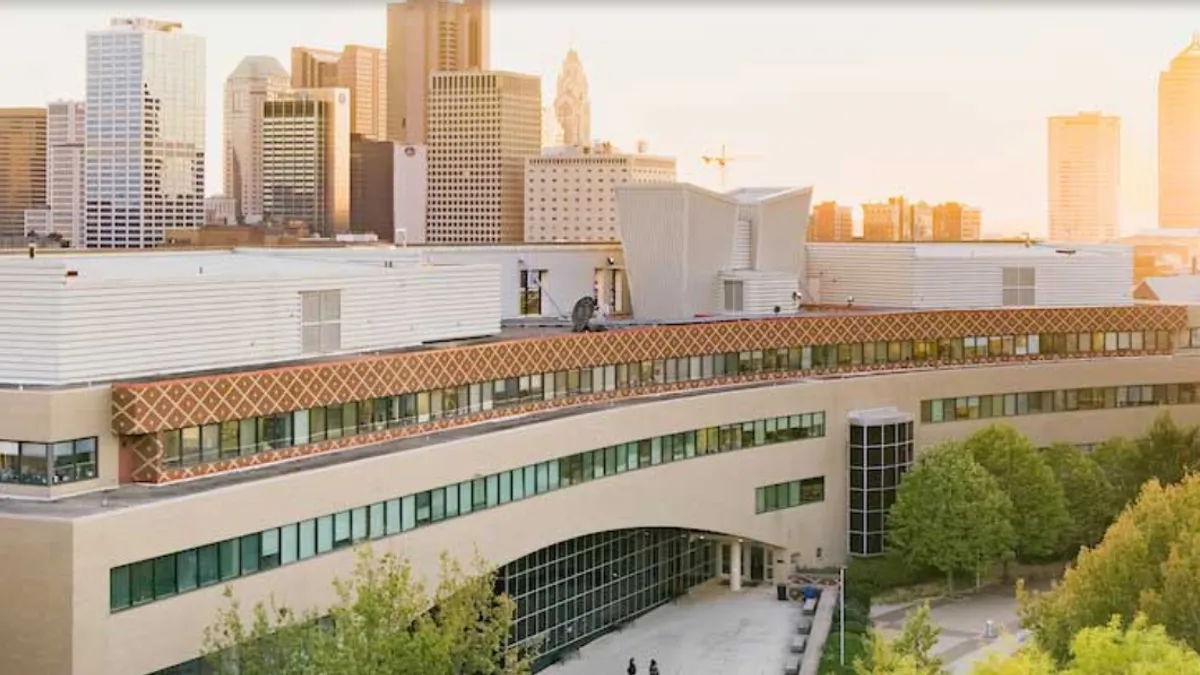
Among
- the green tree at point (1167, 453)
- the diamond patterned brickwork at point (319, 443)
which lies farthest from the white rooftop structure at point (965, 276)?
the diamond patterned brickwork at point (319, 443)

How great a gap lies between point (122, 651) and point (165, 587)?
207 centimetres

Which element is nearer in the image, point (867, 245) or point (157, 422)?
point (157, 422)

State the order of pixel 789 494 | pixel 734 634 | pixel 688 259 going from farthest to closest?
pixel 688 259 < pixel 789 494 < pixel 734 634

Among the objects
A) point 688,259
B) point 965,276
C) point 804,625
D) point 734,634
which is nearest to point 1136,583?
point 804,625

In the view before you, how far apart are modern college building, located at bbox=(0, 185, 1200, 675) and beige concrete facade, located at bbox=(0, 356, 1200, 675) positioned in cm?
9

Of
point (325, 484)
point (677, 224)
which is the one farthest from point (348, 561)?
point (677, 224)

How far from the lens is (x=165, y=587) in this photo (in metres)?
44.6

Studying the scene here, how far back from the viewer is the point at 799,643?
A: 64.0 metres

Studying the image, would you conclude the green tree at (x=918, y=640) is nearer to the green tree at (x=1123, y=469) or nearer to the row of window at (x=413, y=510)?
the row of window at (x=413, y=510)

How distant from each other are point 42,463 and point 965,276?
5731 centimetres

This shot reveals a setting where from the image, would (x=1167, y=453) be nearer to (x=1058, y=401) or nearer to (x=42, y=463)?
(x=1058, y=401)

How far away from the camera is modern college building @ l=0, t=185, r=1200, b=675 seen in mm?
45562

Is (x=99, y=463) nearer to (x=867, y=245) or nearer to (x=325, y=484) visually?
(x=325, y=484)

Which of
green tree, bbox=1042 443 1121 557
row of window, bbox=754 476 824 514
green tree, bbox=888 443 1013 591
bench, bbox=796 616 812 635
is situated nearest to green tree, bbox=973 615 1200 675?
bench, bbox=796 616 812 635
